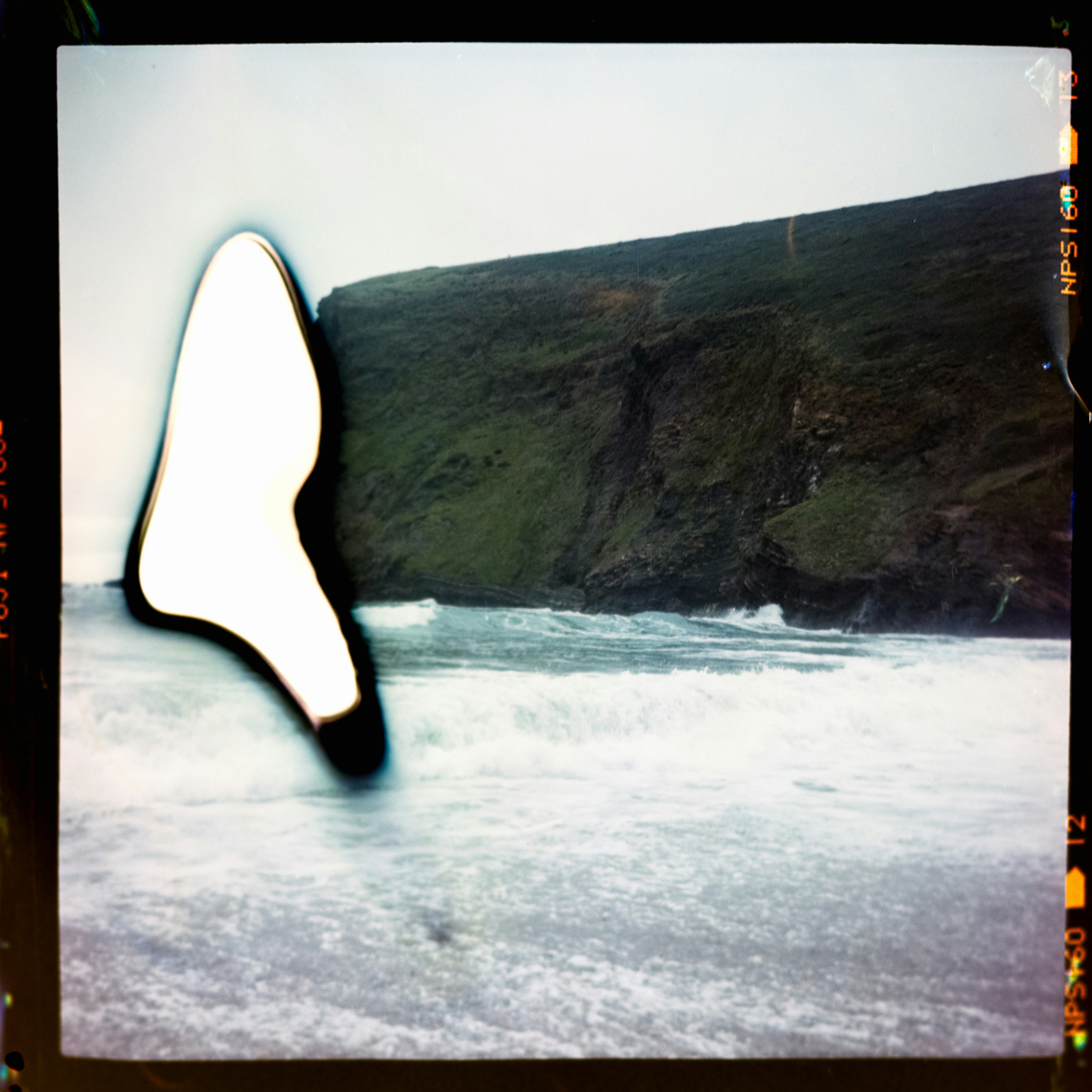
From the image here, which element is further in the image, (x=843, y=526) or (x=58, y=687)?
(x=843, y=526)

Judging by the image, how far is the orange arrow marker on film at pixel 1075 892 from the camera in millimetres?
1704

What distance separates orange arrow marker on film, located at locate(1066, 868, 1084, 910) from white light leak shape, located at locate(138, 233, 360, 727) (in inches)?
90.5

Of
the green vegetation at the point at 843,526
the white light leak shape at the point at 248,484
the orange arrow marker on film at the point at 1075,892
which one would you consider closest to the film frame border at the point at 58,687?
the orange arrow marker on film at the point at 1075,892

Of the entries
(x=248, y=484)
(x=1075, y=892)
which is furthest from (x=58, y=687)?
(x=1075, y=892)

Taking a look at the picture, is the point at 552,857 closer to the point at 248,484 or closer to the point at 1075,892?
the point at 248,484

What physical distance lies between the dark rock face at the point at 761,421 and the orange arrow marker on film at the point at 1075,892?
76cm

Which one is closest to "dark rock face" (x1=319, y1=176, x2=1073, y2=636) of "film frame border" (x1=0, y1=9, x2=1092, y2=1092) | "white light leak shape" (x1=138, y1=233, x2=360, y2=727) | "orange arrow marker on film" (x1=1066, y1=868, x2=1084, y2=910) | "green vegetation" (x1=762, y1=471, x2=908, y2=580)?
"green vegetation" (x1=762, y1=471, x2=908, y2=580)

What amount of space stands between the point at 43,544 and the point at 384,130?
65.4 inches

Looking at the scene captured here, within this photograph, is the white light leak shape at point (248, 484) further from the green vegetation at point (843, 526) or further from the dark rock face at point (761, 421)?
the green vegetation at point (843, 526)

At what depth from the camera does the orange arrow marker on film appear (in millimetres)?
1704

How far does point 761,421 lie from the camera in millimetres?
1783

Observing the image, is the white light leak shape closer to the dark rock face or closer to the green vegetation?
the dark rock face

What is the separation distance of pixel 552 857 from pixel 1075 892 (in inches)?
64.5

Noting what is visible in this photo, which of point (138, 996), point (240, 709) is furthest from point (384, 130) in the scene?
point (138, 996)
